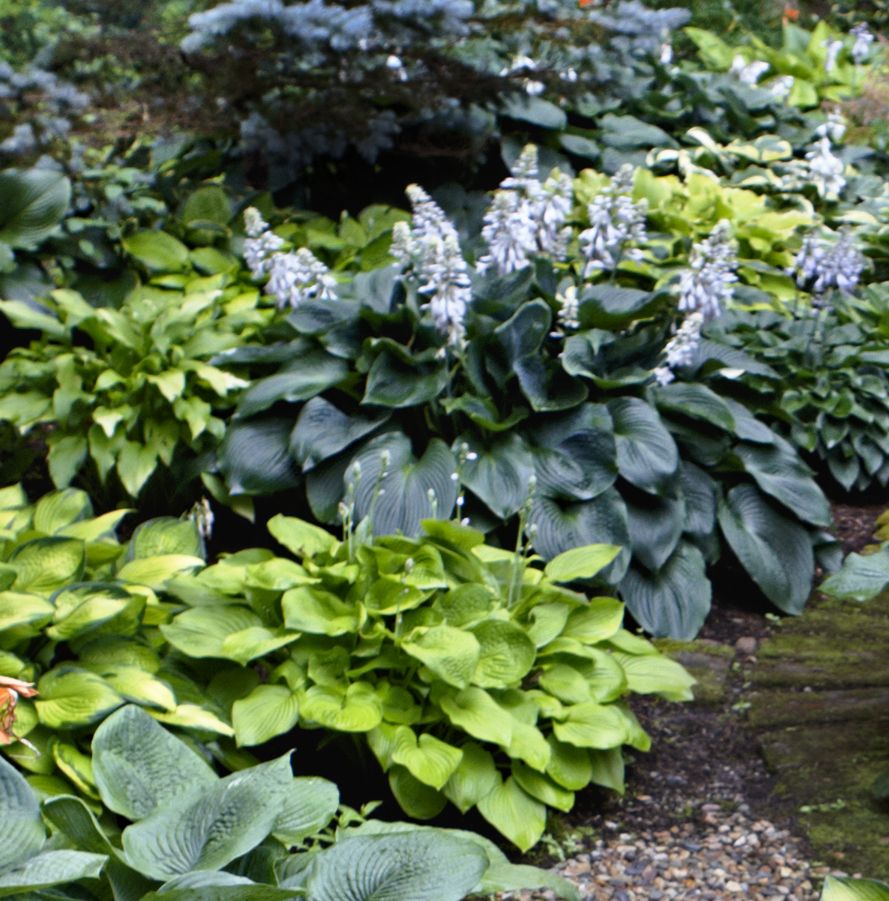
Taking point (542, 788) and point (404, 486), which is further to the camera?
point (404, 486)

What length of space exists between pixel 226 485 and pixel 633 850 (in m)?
2.12

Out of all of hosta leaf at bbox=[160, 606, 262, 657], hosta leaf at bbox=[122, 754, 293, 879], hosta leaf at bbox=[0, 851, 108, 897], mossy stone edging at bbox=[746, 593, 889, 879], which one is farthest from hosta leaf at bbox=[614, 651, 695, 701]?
hosta leaf at bbox=[0, 851, 108, 897]

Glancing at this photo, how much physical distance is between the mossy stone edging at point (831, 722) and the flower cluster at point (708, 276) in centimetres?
123

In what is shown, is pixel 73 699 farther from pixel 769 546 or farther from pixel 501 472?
pixel 769 546

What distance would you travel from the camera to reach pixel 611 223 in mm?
4957

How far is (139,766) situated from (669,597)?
2.56m

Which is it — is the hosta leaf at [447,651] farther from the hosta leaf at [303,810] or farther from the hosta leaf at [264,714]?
the hosta leaf at [303,810]

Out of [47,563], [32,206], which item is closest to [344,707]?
[47,563]

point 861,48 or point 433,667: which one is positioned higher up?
point 433,667

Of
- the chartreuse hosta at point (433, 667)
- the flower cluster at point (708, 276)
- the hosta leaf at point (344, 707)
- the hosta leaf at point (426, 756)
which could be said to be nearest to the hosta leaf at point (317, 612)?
the chartreuse hosta at point (433, 667)

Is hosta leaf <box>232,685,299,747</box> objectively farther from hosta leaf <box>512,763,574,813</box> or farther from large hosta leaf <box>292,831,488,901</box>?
large hosta leaf <box>292,831,488,901</box>

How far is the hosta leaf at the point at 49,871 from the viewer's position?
177cm

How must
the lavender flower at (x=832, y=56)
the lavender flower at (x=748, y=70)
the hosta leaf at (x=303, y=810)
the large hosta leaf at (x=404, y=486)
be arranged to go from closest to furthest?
the hosta leaf at (x=303, y=810) < the large hosta leaf at (x=404, y=486) < the lavender flower at (x=748, y=70) < the lavender flower at (x=832, y=56)

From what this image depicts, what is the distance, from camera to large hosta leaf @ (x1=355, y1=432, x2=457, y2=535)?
4207mm
